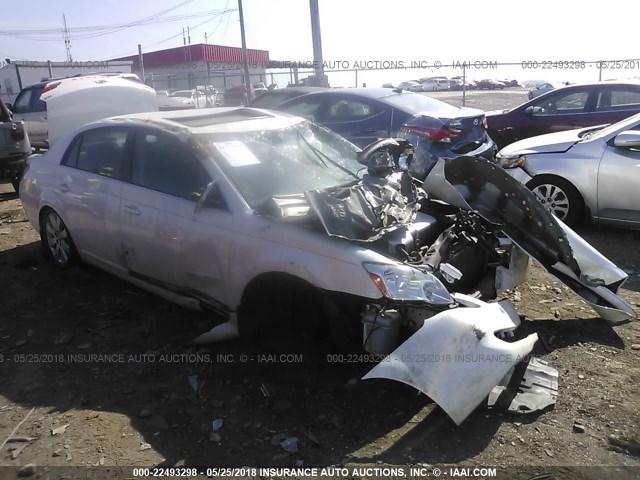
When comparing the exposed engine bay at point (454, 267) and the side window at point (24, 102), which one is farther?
the side window at point (24, 102)

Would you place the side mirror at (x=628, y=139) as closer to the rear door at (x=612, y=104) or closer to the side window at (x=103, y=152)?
the rear door at (x=612, y=104)

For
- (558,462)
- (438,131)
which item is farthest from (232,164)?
(438,131)

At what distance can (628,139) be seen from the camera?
563cm

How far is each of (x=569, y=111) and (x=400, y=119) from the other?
3526 millimetres

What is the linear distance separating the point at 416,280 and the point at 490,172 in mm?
1437

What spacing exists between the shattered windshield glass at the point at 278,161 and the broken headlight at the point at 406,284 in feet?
3.42

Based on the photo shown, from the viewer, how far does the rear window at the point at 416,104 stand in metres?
7.80

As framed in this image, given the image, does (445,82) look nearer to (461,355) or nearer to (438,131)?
(438,131)

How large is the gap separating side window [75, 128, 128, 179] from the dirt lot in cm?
120

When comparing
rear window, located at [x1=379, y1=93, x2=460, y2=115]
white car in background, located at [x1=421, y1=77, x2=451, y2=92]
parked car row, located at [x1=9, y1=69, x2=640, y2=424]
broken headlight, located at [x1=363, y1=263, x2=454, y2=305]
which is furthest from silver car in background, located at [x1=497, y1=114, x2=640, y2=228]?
white car in background, located at [x1=421, y1=77, x2=451, y2=92]

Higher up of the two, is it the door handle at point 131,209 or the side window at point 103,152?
the side window at point 103,152

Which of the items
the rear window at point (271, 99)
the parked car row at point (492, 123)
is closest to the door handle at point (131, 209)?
the parked car row at point (492, 123)

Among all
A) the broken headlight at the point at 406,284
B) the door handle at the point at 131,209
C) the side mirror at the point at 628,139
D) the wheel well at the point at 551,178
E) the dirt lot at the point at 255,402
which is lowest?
the dirt lot at the point at 255,402

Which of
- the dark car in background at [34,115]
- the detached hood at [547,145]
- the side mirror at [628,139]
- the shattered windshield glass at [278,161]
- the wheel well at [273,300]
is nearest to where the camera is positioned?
the wheel well at [273,300]
